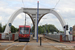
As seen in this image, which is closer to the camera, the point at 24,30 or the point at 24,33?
the point at 24,33

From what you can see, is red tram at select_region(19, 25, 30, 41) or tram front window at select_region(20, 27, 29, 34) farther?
tram front window at select_region(20, 27, 29, 34)

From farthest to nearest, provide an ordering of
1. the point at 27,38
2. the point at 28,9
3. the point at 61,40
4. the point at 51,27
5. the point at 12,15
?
the point at 51,27 → the point at 28,9 → the point at 12,15 → the point at 61,40 → the point at 27,38

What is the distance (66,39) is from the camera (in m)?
28.7

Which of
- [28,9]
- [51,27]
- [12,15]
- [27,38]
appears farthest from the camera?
[51,27]

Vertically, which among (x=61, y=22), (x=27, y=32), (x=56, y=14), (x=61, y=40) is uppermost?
(x=56, y=14)

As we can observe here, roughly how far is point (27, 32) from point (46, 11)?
1004 inches

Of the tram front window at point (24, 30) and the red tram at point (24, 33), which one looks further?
the tram front window at point (24, 30)

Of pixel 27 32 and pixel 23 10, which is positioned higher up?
pixel 23 10

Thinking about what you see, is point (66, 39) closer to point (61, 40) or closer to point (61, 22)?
point (61, 40)

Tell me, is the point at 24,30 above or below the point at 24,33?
above

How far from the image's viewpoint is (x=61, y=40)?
27891mm

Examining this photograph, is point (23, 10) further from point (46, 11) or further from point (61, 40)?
point (61, 40)

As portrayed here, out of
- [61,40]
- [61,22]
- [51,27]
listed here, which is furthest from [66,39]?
A: [51,27]

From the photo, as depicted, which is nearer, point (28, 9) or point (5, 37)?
point (5, 37)
